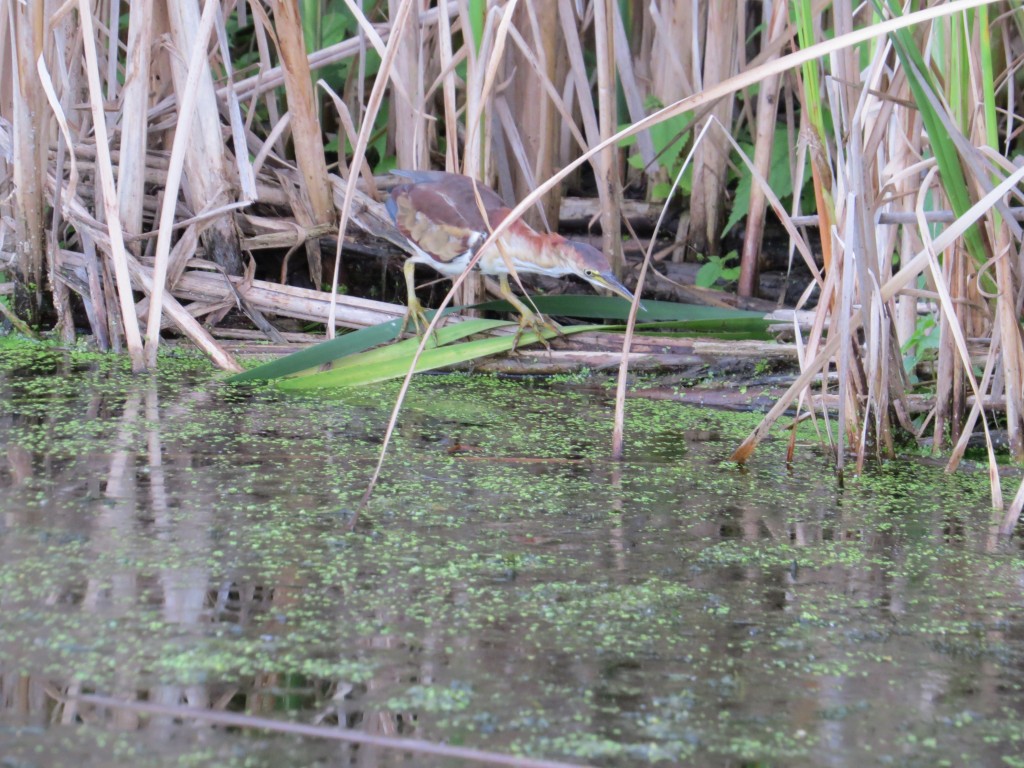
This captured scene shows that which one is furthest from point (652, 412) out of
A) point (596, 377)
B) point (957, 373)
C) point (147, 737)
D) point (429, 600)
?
point (147, 737)

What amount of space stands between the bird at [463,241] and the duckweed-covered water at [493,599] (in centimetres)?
76

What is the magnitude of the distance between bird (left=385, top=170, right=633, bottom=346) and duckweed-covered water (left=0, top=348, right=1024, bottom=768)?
758mm

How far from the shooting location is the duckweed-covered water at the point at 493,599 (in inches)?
45.9

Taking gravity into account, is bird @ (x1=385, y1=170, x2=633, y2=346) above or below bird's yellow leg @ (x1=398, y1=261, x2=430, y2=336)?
above

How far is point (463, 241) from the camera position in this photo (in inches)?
127

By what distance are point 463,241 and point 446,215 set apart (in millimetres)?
100

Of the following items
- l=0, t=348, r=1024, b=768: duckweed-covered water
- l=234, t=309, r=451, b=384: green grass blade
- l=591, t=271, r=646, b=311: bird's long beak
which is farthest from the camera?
l=591, t=271, r=646, b=311: bird's long beak

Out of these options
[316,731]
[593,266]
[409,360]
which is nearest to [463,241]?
[593,266]

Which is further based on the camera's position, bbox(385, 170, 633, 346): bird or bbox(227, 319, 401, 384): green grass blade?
bbox(385, 170, 633, 346): bird

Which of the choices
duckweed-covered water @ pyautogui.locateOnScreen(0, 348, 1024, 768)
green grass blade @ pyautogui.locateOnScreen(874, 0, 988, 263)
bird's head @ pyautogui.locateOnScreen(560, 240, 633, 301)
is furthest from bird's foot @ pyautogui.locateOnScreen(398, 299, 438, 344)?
green grass blade @ pyautogui.locateOnScreen(874, 0, 988, 263)

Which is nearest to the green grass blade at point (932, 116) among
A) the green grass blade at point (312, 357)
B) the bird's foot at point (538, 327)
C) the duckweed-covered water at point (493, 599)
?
the duckweed-covered water at point (493, 599)

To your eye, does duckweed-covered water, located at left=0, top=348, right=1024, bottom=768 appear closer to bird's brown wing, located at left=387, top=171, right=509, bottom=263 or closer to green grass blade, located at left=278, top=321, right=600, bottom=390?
green grass blade, located at left=278, top=321, right=600, bottom=390

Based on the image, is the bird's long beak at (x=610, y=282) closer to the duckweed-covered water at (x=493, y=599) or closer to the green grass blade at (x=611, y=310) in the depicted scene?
the green grass blade at (x=611, y=310)

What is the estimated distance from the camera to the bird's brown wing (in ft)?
10.4
